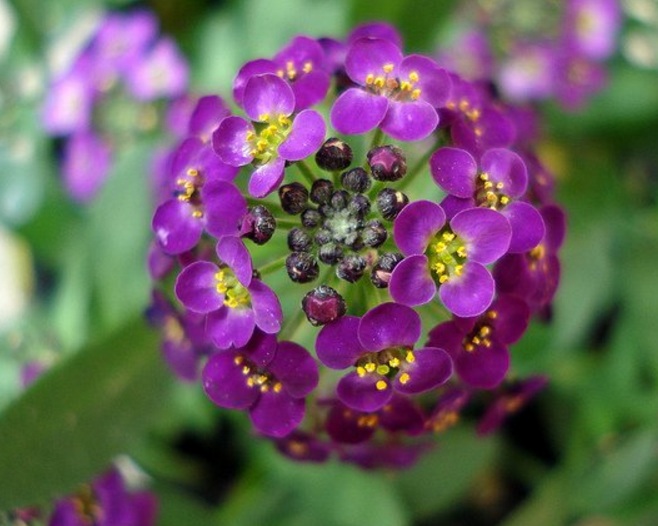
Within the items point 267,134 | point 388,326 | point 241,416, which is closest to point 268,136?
point 267,134

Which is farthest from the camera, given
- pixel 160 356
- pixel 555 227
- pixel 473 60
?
pixel 473 60

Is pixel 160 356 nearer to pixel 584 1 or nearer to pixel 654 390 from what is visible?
pixel 654 390

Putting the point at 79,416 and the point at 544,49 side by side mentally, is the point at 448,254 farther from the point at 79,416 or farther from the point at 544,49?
the point at 544,49

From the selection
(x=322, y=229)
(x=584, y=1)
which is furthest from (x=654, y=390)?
(x=322, y=229)

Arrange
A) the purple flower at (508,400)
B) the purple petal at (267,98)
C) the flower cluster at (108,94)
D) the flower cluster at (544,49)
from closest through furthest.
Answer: the purple petal at (267,98)
the purple flower at (508,400)
the flower cluster at (108,94)
the flower cluster at (544,49)

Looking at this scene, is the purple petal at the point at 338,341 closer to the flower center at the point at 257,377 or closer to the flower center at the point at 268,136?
the flower center at the point at 257,377

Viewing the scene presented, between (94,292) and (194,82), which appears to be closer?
(94,292)

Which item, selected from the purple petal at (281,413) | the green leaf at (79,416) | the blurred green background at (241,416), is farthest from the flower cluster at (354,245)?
the blurred green background at (241,416)
